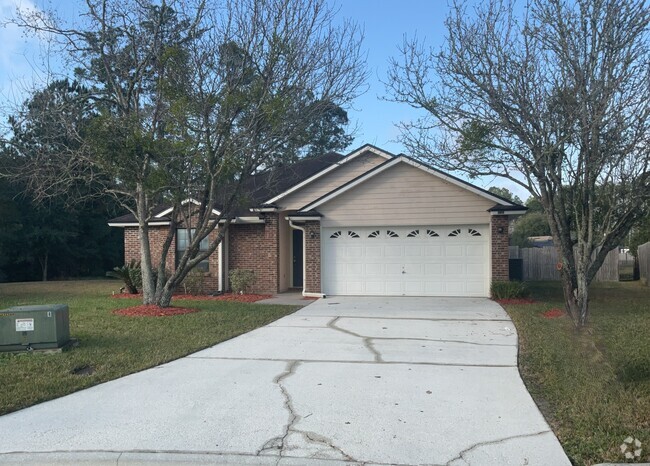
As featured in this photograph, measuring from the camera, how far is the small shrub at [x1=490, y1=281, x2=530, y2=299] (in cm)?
1462

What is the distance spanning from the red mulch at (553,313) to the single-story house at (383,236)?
2.74m

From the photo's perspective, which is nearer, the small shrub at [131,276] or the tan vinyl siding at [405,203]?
the tan vinyl siding at [405,203]

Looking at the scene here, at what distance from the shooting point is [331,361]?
7668 mm

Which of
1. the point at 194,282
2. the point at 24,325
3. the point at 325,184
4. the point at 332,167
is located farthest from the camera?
the point at 325,184

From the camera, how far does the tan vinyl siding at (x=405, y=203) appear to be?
15.7 m

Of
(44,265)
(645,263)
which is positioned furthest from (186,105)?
(44,265)

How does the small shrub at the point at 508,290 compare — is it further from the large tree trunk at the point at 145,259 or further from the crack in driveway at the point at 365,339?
the large tree trunk at the point at 145,259

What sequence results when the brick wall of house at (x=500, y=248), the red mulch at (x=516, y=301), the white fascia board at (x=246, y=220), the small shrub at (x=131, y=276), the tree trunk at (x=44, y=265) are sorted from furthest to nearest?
1. the tree trunk at (x=44, y=265)
2. the small shrub at (x=131, y=276)
3. the white fascia board at (x=246, y=220)
4. the brick wall of house at (x=500, y=248)
5. the red mulch at (x=516, y=301)

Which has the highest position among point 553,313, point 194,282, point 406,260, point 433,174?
point 433,174

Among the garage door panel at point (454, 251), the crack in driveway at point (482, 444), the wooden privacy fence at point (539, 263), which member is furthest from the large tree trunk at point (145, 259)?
the wooden privacy fence at point (539, 263)

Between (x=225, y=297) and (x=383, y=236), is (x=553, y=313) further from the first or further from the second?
(x=225, y=297)

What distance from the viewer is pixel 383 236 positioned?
53.8ft

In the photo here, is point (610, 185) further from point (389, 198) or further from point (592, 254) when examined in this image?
point (389, 198)

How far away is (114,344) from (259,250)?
8857mm
